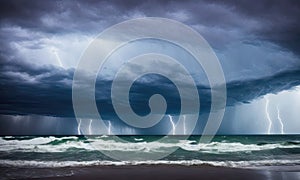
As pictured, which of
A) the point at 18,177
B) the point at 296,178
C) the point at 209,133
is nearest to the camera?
the point at 296,178

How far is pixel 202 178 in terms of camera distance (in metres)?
12.9

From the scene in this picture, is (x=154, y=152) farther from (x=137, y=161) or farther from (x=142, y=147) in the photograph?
(x=137, y=161)

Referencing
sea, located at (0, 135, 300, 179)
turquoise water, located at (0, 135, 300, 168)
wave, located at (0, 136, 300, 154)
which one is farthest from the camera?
wave, located at (0, 136, 300, 154)

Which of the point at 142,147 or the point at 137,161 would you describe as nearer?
the point at 137,161

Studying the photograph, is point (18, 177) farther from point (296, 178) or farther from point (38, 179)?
point (296, 178)

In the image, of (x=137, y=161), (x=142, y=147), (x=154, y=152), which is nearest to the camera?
(x=137, y=161)

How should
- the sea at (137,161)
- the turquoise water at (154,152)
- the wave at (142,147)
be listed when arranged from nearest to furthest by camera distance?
the sea at (137,161) → the turquoise water at (154,152) → the wave at (142,147)

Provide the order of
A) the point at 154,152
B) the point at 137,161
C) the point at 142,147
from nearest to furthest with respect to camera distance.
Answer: the point at 137,161
the point at 154,152
the point at 142,147

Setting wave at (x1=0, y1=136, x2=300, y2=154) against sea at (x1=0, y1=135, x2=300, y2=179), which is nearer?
sea at (x1=0, y1=135, x2=300, y2=179)

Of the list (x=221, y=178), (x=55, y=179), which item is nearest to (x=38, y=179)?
(x=55, y=179)

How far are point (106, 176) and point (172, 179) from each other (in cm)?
323

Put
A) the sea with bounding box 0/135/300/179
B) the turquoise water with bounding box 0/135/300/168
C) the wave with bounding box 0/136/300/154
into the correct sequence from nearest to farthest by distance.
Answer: the sea with bounding box 0/135/300/179 → the turquoise water with bounding box 0/135/300/168 → the wave with bounding box 0/136/300/154

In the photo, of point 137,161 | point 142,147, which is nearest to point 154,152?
point 142,147

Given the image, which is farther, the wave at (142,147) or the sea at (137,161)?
the wave at (142,147)
